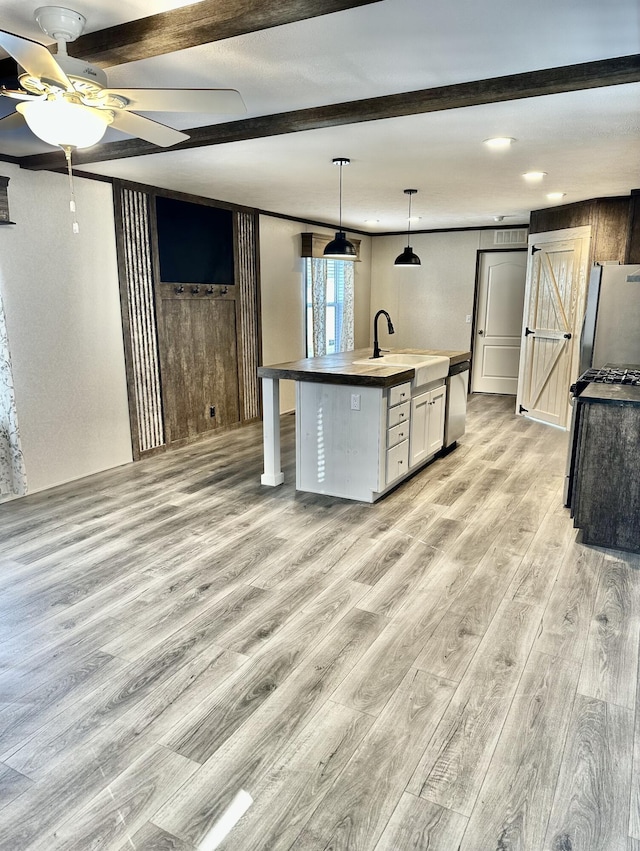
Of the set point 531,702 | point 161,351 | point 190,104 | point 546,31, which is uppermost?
point 546,31

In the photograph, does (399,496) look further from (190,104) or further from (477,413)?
(477,413)

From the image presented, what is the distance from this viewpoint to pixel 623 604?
8.99ft

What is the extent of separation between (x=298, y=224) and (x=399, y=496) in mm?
4335

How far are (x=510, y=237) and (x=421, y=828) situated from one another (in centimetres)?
770

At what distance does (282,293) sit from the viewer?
22.9 ft

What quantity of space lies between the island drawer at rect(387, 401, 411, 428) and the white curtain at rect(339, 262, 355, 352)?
4.18 meters

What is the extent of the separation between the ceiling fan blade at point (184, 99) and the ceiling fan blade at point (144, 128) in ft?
0.28

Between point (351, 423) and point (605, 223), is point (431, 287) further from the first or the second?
point (351, 423)

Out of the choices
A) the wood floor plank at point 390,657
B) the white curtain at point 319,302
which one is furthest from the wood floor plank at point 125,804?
the white curtain at point 319,302

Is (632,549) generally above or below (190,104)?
below

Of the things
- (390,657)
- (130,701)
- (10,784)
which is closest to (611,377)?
(390,657)

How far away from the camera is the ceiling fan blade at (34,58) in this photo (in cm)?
160

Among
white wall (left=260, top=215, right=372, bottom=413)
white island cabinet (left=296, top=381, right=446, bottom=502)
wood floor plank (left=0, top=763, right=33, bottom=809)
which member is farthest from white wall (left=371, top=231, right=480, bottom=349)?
wood floor plank (left=0, top=763, right=33, bottom=809)

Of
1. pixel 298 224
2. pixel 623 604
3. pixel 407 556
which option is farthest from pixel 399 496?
pixel 298 224
